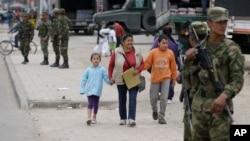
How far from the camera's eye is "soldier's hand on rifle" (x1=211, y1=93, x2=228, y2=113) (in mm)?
5738

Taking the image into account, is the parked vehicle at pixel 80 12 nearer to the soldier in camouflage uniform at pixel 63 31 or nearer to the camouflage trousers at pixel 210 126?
the soldier in camouflage uniform at pixel 63 31

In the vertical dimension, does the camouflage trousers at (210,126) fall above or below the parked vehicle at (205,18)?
above

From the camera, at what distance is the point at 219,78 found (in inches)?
235

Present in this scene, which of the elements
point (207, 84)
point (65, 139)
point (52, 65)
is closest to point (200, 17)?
point (52, 65)

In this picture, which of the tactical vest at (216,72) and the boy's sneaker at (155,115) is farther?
the boy's sneaker at (155,115)

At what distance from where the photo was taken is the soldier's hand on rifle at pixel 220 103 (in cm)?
574

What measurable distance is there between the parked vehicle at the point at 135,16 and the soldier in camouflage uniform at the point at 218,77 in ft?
97.2

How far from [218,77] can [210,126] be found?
0.45 m

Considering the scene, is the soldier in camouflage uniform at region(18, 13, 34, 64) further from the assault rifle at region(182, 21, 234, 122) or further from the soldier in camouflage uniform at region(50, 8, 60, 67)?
the assault rifle at region(182, 21, 234, 122)

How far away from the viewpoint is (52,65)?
2262 cm

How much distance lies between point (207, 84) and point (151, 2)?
30846 millimetres

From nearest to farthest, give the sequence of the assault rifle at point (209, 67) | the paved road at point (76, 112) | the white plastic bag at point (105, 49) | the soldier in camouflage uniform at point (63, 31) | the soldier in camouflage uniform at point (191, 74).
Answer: the assault rifle at point (209, 67)
the soldier in camouflage uniform at point (191, 74)
the paved road at point (76, 112)
the soldier in camouflage uniform at point (63, 31)
the white plastic bag at point (105, 49)

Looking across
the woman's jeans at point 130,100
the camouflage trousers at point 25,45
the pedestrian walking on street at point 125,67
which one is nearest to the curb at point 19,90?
the camouflage trousers at point 25,45

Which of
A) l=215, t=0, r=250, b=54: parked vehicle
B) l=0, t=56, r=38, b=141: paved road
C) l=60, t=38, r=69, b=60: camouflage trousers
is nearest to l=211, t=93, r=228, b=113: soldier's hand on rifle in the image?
l=0, t=56, r=38, b=141: paved road
